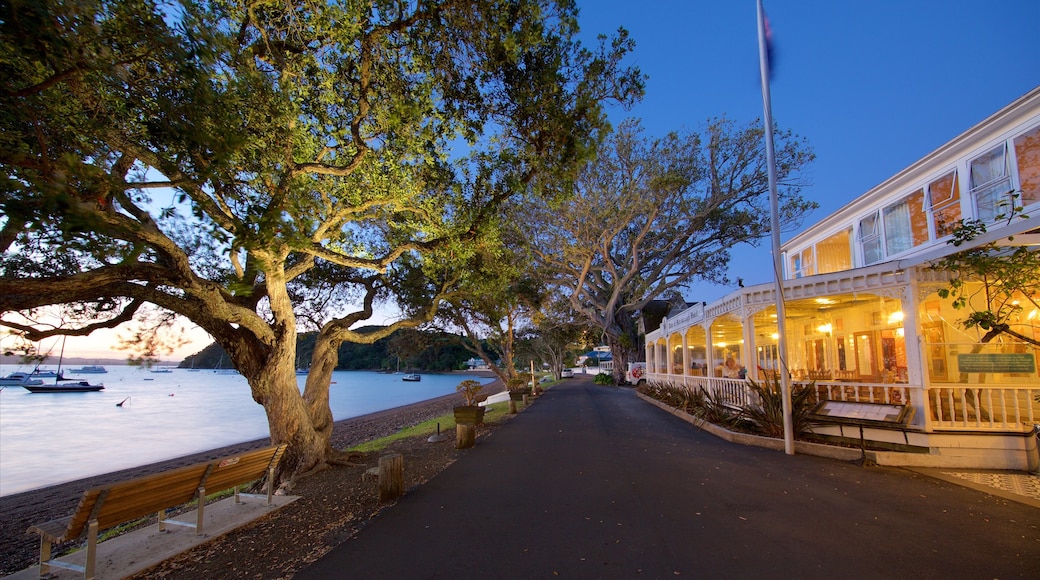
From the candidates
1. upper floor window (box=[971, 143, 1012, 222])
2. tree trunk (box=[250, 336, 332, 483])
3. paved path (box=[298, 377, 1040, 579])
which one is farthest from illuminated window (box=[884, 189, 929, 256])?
tree trunk (box=[250, 336, 332, 483])

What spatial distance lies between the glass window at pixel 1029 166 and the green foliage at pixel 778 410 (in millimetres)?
5204

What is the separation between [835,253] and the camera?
15633mm

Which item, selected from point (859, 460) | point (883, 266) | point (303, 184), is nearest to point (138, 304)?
point (303, 184)

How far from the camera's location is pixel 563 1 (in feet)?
22.6

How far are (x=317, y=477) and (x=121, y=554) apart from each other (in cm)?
403

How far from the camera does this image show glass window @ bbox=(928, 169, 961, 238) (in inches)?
403

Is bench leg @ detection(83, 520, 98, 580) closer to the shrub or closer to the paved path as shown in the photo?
the paved path

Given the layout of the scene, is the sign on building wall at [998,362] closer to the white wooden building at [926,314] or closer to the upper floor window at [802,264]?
the white wooden building at [926,314]

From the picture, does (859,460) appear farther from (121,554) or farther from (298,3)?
(298,3)

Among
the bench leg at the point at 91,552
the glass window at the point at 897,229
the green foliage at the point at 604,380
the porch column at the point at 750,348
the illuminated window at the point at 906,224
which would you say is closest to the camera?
the bench leg at the point at 91,552

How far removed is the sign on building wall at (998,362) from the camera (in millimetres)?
7223

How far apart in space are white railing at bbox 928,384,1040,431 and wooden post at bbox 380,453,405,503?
28.8 ft

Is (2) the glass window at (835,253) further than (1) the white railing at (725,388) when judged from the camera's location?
Yes

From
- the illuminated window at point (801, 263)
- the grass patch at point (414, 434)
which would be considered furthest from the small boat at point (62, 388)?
the illuminated window at point (801, 263)
